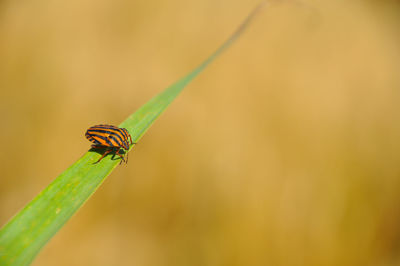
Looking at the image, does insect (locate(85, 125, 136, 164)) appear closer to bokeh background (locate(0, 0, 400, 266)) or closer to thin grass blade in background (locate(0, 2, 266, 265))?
thin grass blade in background (locate(0, 2, 266, 265))

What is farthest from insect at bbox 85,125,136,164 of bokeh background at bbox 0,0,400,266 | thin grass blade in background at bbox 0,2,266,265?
bokeh background at bbox 0,0,400,266

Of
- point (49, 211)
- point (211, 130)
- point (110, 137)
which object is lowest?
point (49, 211)

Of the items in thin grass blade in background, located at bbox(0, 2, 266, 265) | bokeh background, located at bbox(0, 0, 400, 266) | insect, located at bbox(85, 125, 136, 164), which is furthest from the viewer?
bokeh background, located at bbox(0, 0, 400, 266)

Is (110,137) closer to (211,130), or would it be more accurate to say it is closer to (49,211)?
(49,211)

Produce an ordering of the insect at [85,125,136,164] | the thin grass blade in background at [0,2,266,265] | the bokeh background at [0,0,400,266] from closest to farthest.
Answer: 1. the thin grass blade in background at [0,2,266,265]
2. the insect at [85,125,136,164]
3. the bokeh background at [0,0,400,266]

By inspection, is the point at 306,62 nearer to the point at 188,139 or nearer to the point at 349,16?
the point at 349,16

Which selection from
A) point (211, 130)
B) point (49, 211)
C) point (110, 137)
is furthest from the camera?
point (211, 130)

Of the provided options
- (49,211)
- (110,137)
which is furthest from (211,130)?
(49,211)

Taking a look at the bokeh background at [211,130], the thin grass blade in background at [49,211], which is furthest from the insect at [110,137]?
the bokeh background at [211,130]

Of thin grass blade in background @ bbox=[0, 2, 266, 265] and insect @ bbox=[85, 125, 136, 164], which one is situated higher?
insect @ bbox=[85, 125, 136, 164]
